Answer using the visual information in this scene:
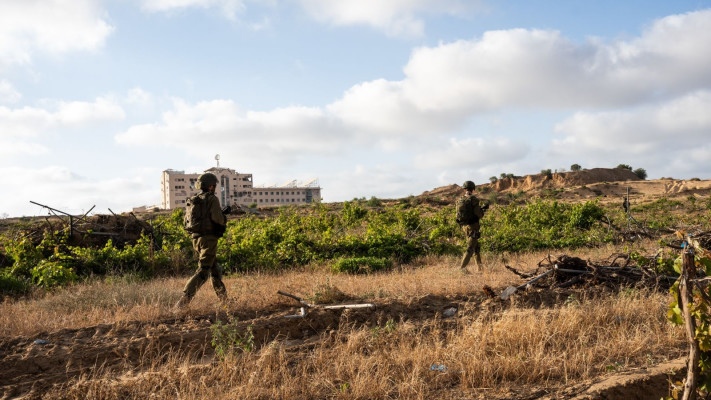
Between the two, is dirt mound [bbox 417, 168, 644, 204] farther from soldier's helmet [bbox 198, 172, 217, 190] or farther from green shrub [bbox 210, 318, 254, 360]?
green shrub [bbox 210, 318, 254, 360]

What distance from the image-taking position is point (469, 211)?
1017cm

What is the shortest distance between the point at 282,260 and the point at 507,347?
7.67 meters

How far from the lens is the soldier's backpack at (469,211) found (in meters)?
10.2

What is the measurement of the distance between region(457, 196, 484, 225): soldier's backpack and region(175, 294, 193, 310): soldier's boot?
548 centimetres

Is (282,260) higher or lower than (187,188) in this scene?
lower

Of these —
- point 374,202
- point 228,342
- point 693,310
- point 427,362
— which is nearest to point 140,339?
point 228,342

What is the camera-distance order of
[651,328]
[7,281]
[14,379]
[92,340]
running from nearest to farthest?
[14,379], [92,340], [651,328], [7,281]

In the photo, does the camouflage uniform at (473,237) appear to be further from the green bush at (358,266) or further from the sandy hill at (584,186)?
the sandy hill at (584,186)

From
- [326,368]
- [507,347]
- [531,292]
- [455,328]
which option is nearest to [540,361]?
[507,347]

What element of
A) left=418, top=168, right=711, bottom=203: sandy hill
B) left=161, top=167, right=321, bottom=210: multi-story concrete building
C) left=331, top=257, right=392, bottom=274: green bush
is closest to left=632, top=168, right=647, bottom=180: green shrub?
left=418, top=168, right=711, bottom=203: sandy hill

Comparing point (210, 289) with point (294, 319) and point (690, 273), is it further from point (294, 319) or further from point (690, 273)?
point (690, 273)

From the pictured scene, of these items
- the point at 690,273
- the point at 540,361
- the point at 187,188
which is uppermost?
the point at 187,188

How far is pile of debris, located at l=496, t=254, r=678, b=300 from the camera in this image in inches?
307

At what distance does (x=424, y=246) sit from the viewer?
13555mm
